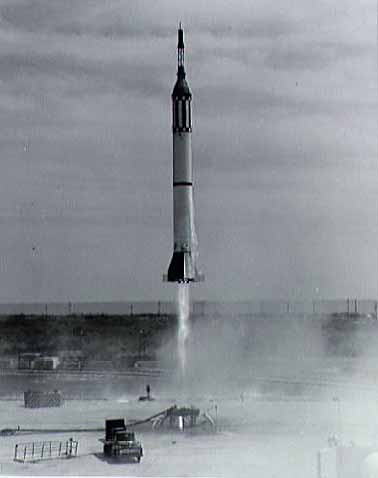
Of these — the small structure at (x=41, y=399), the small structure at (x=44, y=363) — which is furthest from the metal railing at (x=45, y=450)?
the small structure at (x=44, y=363)

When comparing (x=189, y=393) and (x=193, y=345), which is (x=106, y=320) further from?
(x=189, y=393)

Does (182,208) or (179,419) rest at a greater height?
(182,208)

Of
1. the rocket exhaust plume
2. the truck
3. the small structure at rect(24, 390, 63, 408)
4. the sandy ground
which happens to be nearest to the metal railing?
the sandy ground

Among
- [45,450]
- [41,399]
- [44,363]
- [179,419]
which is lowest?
[45,450]

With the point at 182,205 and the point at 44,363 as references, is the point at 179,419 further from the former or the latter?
the point at 44,363

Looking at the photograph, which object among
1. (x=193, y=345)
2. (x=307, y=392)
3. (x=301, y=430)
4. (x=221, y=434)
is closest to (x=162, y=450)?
(x=221, y=434)

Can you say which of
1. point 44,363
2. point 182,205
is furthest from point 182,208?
point 44,363

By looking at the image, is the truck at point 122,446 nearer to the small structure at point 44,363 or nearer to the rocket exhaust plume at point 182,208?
the rocket exhaust plume at point 182,208
